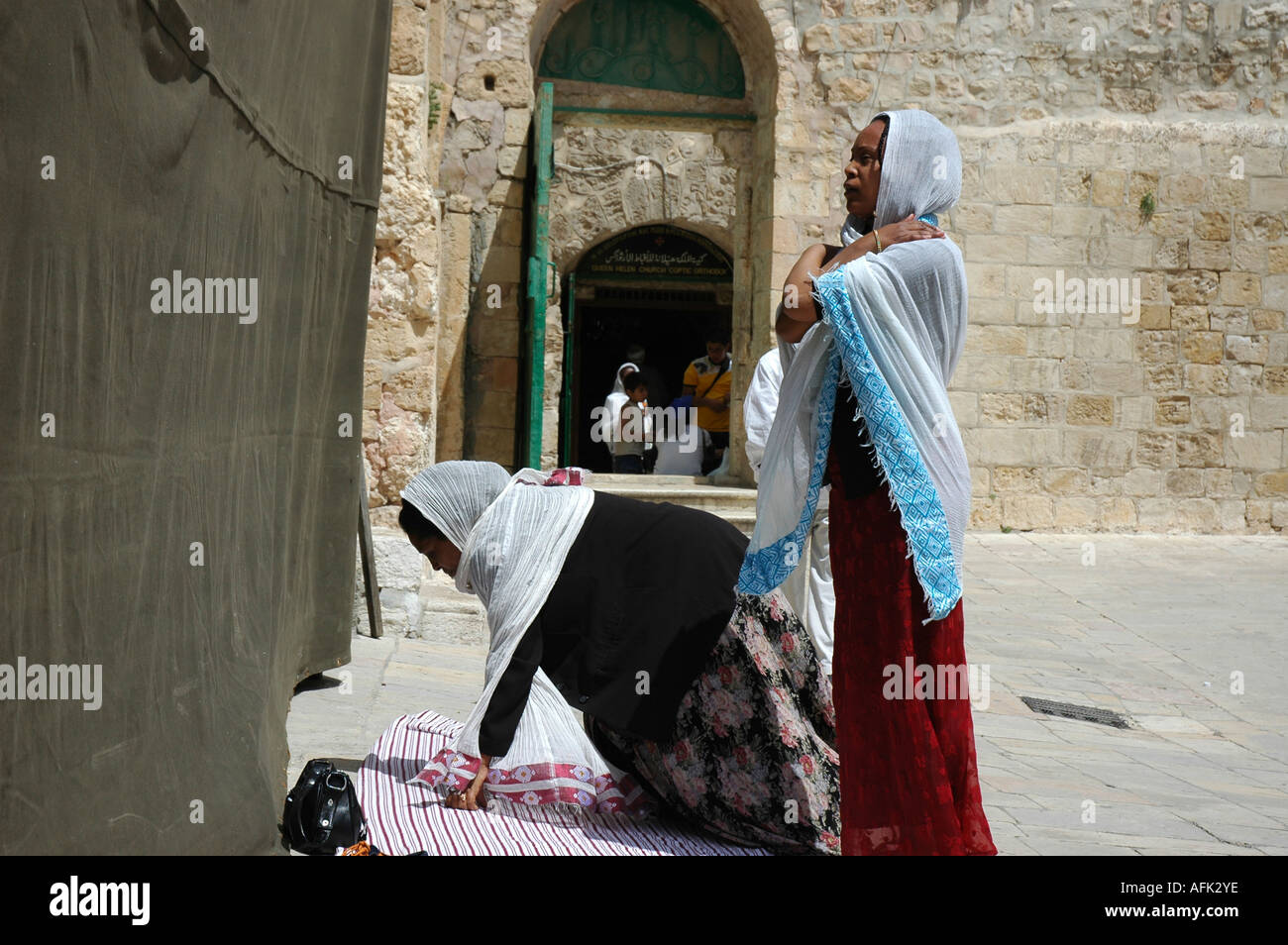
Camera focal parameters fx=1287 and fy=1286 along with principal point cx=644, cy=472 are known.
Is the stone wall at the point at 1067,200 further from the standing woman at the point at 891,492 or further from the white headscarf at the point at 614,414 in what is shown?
the standing woman at the point at 891,492

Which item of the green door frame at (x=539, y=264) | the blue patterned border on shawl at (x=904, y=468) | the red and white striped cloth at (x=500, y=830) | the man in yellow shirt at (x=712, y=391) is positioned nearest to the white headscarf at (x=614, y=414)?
the man in yellow shirt at (x=712, y=391)

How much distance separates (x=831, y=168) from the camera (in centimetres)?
1000

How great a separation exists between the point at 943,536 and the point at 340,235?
243 cm

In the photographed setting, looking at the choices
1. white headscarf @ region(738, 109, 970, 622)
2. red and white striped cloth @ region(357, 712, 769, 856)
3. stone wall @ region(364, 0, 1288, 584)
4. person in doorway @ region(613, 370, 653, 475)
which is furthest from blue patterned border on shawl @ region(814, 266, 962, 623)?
person in doorway @ region(613, 370, 653, 475)

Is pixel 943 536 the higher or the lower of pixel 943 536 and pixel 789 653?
the higher

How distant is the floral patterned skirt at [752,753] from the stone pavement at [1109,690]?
60cm

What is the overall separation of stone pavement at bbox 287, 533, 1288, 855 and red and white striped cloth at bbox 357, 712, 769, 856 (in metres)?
0.33

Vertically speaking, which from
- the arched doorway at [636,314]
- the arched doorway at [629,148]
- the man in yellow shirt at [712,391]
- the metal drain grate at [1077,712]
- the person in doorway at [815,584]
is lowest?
Answer: the metal drain grate at [1077,712]

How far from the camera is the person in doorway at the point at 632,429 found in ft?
38.1

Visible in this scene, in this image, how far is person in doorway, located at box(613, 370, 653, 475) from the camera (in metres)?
11.6

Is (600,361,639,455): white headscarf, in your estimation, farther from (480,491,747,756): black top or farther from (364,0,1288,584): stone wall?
(480,491,747,756): black top

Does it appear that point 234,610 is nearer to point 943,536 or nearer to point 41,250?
point 41,250

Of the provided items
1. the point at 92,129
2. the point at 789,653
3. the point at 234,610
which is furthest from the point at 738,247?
the point at 92,129
